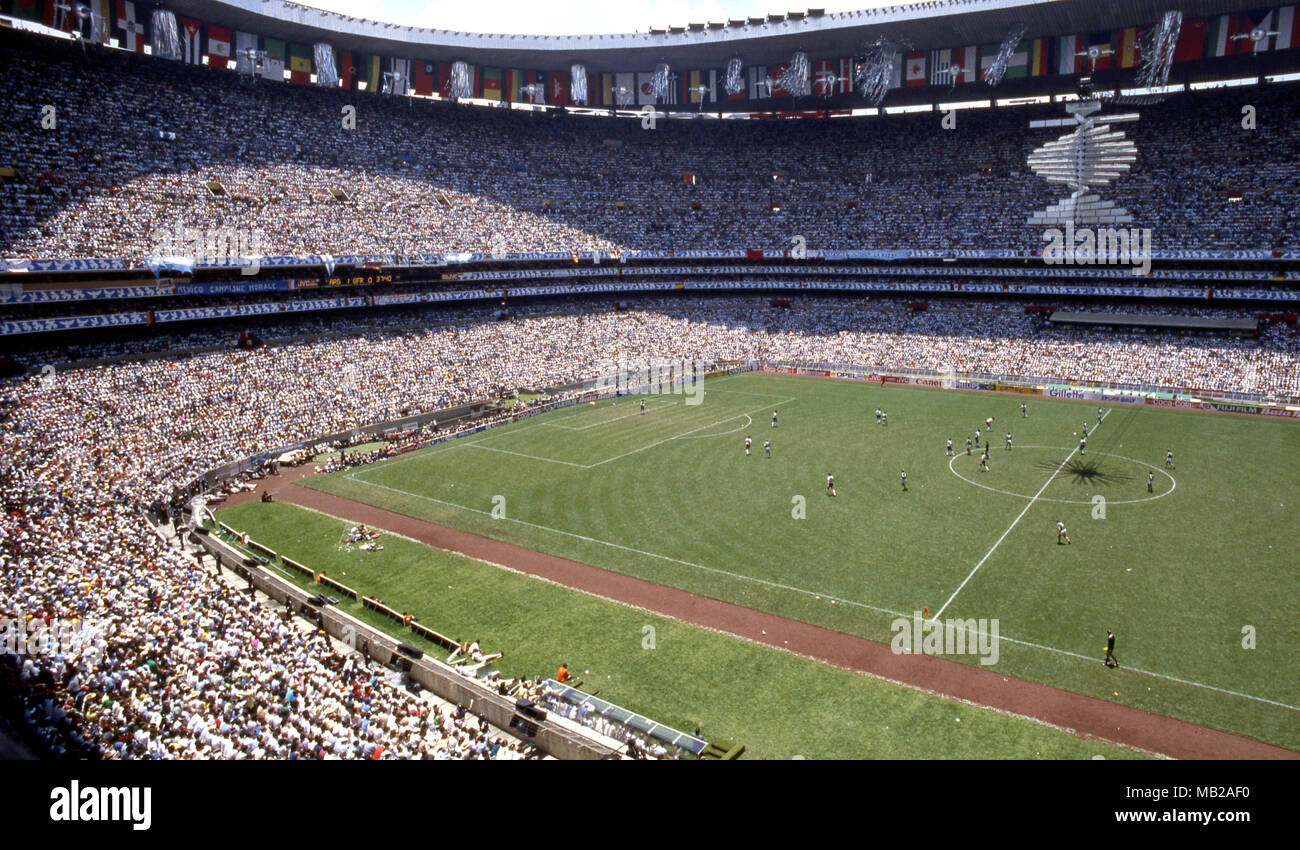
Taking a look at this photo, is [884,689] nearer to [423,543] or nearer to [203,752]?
[203,752]

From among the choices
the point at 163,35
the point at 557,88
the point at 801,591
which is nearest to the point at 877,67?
the point at 557,88

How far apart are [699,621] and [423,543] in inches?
463

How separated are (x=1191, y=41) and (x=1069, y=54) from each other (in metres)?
8.13

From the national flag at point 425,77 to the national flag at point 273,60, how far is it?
1144cm

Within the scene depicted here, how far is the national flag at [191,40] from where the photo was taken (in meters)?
55.9

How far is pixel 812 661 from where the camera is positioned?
19391 mm

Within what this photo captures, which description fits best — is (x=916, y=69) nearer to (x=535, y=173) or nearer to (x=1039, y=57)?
(x=1039, y=57)

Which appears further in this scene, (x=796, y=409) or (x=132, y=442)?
(x=796, y=409)

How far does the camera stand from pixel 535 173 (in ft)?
241

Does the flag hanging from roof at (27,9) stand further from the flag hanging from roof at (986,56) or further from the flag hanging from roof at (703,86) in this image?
the flag hanging from roof at (986,56)

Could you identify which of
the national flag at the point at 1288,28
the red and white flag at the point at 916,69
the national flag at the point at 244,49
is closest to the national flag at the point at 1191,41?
the national flag at the point at 1288,28

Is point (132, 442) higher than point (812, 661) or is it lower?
higher

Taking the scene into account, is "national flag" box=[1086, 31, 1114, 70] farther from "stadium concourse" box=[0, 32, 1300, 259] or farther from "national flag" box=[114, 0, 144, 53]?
"national flag" box=[114, 0, 144, 53]

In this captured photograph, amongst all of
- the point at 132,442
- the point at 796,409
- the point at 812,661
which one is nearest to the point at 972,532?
the point at 812,661
